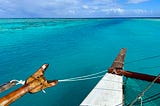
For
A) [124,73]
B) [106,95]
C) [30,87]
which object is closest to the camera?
[30,87]

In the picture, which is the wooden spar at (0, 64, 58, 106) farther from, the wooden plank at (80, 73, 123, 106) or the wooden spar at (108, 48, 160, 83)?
the wooden spar at (108, 48, 160, 83)

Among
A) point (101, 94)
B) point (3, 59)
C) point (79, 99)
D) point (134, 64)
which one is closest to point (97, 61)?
point (134, 64)

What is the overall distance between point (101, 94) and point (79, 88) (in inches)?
258

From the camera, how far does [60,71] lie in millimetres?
15891

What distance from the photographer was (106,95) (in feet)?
18.7

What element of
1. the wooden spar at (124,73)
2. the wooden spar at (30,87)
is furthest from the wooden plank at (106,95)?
the wooden spar at (30,87)

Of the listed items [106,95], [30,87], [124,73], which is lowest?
[106,95]

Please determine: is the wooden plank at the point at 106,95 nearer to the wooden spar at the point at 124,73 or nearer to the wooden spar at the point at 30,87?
the wooden spar at the point at 124,73

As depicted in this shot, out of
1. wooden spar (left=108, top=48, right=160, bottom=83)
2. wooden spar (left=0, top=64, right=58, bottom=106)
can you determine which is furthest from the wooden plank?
wooden spar (left=0, top=64, right=58, bottom=106)

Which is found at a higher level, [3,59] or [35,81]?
[35,81]

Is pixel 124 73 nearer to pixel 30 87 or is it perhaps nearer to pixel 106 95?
pixel 106 95

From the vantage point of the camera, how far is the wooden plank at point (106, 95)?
206 inches

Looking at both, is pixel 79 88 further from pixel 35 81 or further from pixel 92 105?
pixel 35 81

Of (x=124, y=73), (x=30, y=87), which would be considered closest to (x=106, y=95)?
(x=124, y=73)
